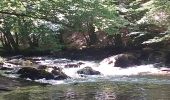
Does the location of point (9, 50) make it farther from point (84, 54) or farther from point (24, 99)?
point (24, 99)

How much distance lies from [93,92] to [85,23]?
10.4 ft

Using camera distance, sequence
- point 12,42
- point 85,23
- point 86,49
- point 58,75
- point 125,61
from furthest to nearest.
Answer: point 12,42 → point 86,49 → point 125,61 → point 58,75 → point 85,23

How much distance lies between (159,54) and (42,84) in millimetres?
16327

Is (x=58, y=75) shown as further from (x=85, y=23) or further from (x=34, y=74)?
(x=85, y=23)

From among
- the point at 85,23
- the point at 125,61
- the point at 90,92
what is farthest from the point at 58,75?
the point at 125,61

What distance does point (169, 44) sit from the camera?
37.2 meters

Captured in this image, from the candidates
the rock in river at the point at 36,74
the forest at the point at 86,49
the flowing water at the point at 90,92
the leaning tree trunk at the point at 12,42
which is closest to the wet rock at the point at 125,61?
the forest at the point at 86,49

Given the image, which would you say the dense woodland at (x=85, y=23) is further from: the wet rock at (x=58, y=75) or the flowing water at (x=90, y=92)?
the flowing water at (x=90, y=92)

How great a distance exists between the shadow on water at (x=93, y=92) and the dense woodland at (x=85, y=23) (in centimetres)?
199

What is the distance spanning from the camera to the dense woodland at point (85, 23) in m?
17.5

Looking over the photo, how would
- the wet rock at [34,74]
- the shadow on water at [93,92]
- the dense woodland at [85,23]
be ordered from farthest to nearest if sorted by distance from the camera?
the wet rock at [34,74] < the dense woodland at [85,23] < the shadow on water at [93,92]

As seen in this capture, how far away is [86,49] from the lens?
42500mm

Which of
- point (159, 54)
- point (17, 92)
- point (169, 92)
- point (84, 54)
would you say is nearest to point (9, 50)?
point (84, 54)

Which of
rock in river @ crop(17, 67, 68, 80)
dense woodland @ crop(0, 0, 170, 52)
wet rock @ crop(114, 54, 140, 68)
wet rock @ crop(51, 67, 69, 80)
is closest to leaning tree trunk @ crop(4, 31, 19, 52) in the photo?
dense woodland @ crop(0, 0, 170, 52)
